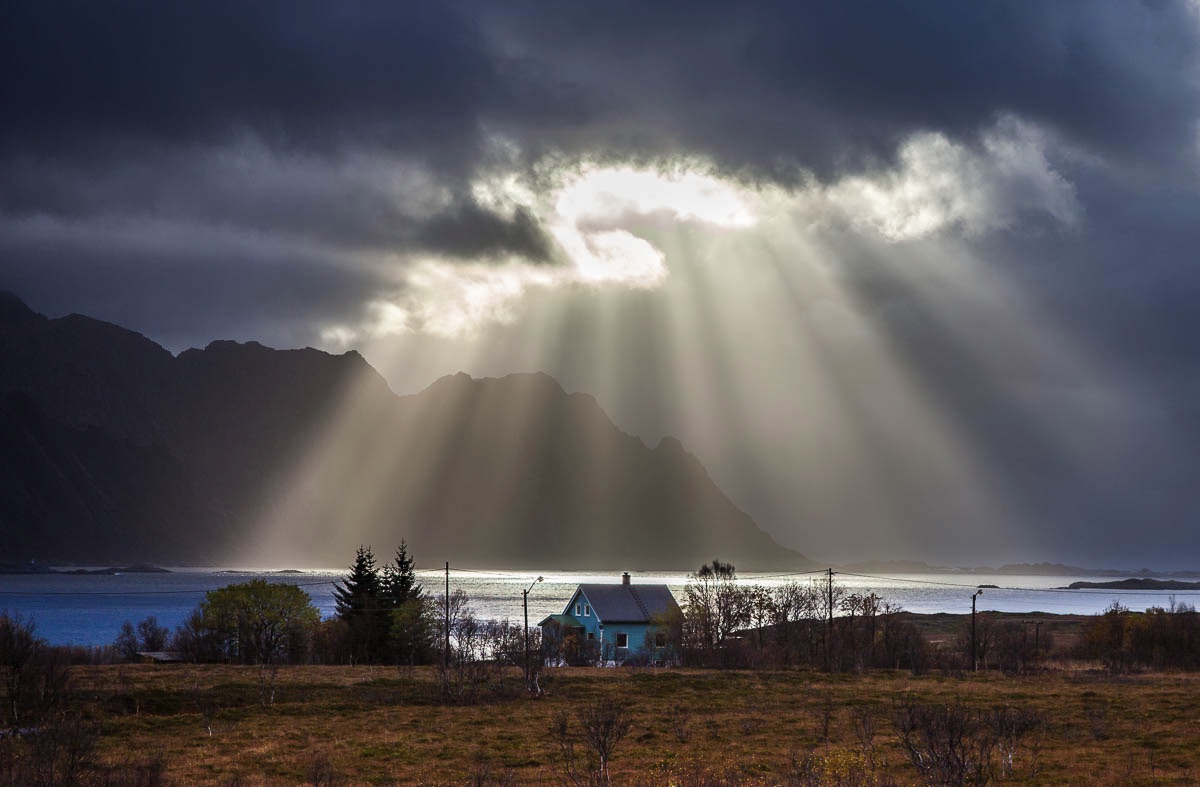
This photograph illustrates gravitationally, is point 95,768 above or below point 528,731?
above

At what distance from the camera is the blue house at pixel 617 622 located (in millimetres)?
86312

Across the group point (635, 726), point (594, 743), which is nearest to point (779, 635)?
point (635, 726)

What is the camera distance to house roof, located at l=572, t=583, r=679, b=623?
94.7 m

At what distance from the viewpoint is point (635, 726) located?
3647 centimetres

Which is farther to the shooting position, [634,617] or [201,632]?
[634,617]

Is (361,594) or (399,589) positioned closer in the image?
(361,594)

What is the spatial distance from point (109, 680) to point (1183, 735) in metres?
43.7

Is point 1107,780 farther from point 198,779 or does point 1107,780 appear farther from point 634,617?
point 634,617

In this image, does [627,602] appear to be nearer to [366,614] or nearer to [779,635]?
[779,635]

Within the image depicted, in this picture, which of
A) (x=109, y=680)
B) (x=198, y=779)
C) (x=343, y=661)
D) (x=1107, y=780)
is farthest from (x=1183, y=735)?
(x=343, y=661)

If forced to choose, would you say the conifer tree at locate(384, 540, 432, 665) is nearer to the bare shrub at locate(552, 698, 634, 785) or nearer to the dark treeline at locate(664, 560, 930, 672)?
the dark treeline at locate(664, 560, 930, 672)

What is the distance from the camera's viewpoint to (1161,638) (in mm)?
84062

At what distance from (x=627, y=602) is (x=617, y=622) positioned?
3323 millimetres

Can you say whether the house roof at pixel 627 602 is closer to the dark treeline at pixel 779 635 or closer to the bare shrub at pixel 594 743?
the dark treeline at pixel 779 635
